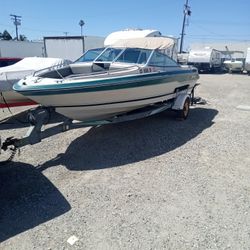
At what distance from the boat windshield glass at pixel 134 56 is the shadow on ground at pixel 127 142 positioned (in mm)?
1664

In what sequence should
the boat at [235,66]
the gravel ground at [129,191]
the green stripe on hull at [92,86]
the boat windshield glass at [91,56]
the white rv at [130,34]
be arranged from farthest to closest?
the boat at [235,66] < the white rv at [130,34] < the boat windshield glass at [91,56] < the green stripe on hull at [92,86] < the gravel ground at [129,191]

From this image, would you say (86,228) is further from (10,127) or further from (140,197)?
(10,127)

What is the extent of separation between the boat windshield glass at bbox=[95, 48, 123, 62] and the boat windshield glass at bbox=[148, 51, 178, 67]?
0.88 meters

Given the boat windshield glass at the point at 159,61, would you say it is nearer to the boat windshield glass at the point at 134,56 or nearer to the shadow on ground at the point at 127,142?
the boat windshield glass at the point at 134,56

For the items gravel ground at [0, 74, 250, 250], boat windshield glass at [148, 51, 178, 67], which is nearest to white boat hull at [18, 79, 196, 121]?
boat windshield glass at [148, 51, 178, 67]

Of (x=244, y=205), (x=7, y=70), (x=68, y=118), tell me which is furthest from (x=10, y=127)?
(x=244, y=205)

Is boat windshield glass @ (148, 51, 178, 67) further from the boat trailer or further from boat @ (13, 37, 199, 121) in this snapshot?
the boat trailer

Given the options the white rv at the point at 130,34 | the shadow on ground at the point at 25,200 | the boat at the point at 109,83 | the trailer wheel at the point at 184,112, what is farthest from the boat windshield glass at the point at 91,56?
the white rv at the point at 130,34

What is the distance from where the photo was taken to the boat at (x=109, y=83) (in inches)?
210

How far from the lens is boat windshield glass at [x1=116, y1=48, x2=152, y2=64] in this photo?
6.98m

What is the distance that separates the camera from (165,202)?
4082mm

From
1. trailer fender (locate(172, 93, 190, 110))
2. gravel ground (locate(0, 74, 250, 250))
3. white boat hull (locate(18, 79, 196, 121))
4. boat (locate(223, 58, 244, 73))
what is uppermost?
white boat hull (locate(18, 79, 196, 121))

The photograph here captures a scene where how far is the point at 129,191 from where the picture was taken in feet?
14.4

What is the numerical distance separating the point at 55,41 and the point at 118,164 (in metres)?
16.4
